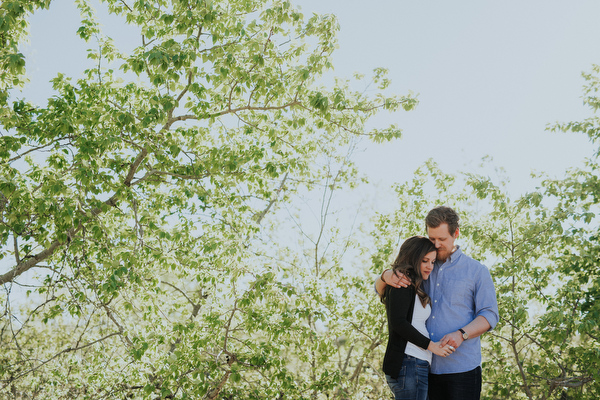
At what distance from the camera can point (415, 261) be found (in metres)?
2.91

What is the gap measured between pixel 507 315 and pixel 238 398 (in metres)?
3.85

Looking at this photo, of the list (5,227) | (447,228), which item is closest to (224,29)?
(5,227)

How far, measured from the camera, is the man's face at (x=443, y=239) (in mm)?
3012

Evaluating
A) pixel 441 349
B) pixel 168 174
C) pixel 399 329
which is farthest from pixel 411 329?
pixel 168 174

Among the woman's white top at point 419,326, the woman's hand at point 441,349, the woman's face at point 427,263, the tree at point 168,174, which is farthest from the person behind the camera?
the tree at point 168,174

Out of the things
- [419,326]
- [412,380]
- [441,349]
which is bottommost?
[412,380]

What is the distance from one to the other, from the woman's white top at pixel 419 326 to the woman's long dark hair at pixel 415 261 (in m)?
0.03

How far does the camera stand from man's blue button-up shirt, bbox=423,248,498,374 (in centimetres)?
283

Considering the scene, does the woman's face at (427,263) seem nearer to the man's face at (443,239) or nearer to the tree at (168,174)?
the man's face at (443,239)

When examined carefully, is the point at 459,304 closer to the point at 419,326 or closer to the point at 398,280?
the point at 419,326

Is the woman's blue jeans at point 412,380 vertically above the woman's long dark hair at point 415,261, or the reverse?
the woman's long dark hair at point 415,261

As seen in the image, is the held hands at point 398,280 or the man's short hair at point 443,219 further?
the man's short hair at point 443,219

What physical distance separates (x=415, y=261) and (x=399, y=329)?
1.30ft

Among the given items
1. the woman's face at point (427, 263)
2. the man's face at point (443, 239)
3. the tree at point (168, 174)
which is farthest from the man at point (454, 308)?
the tree at point (168, 174)
